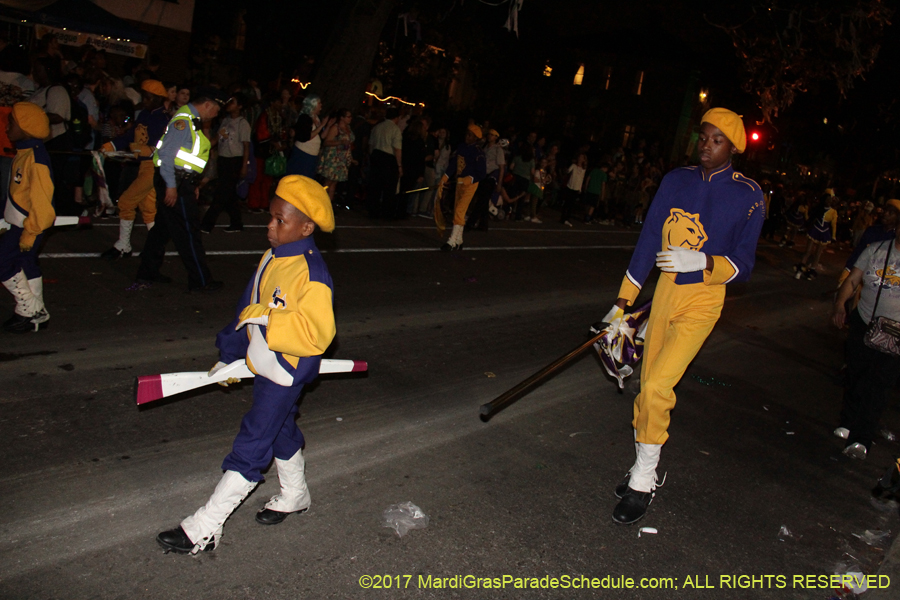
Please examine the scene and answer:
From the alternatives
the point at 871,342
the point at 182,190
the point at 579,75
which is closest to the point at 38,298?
the point at 182,190

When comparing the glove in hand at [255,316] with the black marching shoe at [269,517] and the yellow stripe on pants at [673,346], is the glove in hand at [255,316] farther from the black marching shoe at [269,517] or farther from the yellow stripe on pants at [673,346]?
the yellow stripe on pants at [673,346]

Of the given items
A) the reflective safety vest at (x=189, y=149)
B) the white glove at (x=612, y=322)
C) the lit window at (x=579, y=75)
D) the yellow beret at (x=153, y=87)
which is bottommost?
the white glove at (x=612, y=322)

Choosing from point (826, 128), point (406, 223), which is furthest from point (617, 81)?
point (406, 223)

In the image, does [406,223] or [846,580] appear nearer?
[846,580]

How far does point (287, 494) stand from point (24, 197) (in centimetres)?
341

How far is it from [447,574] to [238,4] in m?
29.5

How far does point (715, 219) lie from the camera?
161 inches

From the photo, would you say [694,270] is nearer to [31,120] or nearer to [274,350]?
[274,350]

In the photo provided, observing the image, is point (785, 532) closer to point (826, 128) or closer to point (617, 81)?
point (826, 128)

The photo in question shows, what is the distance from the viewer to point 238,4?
2845 cm

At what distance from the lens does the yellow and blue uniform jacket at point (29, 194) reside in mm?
5297

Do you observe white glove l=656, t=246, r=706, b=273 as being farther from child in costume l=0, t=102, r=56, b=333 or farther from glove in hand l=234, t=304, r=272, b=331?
child in costume l=0, t=102, r=56, b=333

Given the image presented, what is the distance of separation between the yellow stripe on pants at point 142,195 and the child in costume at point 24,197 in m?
2.13

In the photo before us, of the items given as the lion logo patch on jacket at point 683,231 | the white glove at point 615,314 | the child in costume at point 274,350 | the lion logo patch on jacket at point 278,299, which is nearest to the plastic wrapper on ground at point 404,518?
the child in costume at point 274,350
